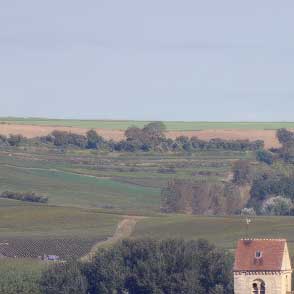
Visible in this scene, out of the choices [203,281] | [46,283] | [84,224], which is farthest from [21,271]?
[84,224]

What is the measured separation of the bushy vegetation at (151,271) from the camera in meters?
138

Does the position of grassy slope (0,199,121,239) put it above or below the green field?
above

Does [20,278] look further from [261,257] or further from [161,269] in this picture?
[261,257]

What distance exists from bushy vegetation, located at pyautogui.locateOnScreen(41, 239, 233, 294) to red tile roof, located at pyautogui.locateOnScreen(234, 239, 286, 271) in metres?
18.1

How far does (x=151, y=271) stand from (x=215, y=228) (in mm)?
44084

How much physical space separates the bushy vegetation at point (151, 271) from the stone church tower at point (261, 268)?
18.3 m

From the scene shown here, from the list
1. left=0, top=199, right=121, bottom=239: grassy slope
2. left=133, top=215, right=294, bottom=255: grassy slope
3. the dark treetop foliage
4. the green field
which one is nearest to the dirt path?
left=0, top=199, right=121, bottom=239: grassy slope

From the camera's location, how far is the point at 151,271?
139250 millimetres

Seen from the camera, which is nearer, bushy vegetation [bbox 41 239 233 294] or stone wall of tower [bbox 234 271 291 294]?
stone wall of tower [bbox 234 271 291 294]

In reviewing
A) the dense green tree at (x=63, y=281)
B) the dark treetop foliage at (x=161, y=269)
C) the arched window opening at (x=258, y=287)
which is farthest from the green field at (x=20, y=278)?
the arched window opening at (x=258, y=287)

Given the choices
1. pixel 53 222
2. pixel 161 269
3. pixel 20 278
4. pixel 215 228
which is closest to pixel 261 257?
pixel 161 269

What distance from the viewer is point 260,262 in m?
115

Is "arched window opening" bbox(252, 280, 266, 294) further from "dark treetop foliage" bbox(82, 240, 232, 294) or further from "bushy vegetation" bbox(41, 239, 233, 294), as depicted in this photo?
"bushy vegetation" bbox(41, 239, 233, 294)

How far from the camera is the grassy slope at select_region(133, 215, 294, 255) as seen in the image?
176 meters
